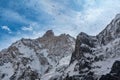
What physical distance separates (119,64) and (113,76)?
8.73 metres

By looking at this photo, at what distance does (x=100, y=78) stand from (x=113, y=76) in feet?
25.4

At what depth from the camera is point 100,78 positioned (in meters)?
199

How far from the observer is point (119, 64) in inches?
7849

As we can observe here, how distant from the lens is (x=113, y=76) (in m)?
193

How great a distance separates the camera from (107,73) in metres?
199

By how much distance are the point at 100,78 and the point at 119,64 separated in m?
10.9

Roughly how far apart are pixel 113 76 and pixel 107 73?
6.50m

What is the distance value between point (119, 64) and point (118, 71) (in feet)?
17.9

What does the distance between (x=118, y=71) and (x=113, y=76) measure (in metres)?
3.67

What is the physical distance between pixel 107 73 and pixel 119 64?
6.88 meters
